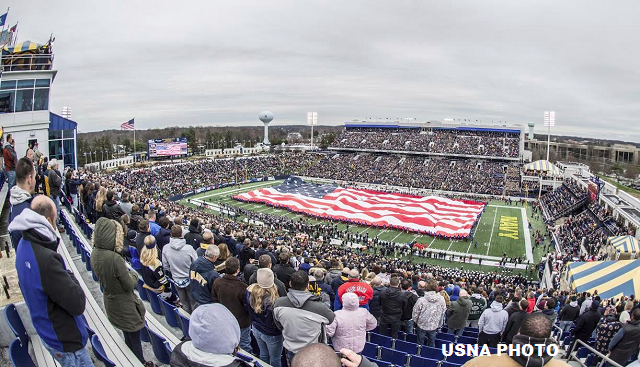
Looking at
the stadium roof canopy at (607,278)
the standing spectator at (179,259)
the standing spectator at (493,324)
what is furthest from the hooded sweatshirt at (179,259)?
the stadium roof canopy at (607,278)

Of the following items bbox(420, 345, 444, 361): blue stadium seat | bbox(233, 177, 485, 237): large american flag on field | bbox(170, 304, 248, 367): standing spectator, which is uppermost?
bbox(170, 304, 248, 367): standing spectator

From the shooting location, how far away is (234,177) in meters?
63.1

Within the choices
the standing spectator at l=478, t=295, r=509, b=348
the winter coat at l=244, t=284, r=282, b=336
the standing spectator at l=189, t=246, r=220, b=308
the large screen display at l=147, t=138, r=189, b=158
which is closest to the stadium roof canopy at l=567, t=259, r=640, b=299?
the standing spectator at l=478, t=295, r=509, b=348

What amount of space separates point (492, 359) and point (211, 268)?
3942 mm

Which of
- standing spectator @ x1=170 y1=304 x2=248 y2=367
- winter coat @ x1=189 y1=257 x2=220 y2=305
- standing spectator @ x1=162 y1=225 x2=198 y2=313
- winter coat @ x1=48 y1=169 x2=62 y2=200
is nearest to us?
standing spectator @ x1=170 y1=304 x2=248 y2=367

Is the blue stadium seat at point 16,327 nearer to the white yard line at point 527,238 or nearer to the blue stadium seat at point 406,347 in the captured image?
the blue stadium seat at point 406,347

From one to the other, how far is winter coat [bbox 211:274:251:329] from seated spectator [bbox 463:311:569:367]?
3093 millimetres

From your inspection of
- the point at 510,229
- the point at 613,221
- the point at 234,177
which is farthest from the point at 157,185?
the point at 613,221

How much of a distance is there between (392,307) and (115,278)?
460 centimetres

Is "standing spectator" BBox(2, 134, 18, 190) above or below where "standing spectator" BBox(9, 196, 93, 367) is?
above

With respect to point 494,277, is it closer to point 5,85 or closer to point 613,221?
point 613,221

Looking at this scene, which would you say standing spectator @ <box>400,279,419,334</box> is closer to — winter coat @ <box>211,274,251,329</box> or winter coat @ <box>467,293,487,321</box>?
winter coat @ <box>467,293,487,321</box>

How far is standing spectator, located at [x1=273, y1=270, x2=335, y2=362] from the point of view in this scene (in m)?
4.25

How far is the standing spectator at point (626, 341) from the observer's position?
669 centimetres
